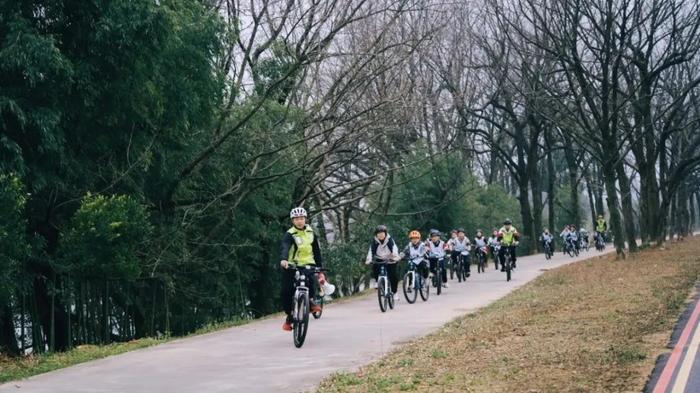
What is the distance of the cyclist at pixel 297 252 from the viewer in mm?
13805

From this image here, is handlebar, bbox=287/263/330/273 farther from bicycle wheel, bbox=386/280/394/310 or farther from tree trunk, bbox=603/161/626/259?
tree trunk, bbox=603/161/626/259

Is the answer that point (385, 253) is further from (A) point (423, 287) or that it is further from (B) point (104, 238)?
(B) point (104, 238)

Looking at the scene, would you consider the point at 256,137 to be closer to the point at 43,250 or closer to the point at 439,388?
the point at 43,250

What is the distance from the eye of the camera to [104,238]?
53.1ft

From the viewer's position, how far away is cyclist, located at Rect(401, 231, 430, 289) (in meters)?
22.5

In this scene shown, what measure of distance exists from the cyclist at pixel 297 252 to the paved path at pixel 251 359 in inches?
26.2

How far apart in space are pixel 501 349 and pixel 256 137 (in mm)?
12026

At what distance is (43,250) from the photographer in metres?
17.5

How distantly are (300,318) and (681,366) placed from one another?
5.28m

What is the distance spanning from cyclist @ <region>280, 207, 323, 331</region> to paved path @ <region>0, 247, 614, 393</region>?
667mm

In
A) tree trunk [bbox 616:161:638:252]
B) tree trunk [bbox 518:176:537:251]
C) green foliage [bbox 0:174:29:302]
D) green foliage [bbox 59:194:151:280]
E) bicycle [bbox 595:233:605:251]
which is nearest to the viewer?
green foliage [bbox 0:174:29:302]

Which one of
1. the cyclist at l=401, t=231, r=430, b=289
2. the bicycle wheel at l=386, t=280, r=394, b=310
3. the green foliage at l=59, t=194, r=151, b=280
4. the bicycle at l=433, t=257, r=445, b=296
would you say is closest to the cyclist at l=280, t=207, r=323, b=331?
the green foliage at l=59, t=194, r=151, b=280

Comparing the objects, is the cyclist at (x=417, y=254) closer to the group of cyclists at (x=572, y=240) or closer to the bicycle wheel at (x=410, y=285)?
the bicycle wheel at (x=410, y=285)

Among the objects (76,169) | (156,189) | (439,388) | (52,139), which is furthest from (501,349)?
(156,189)
